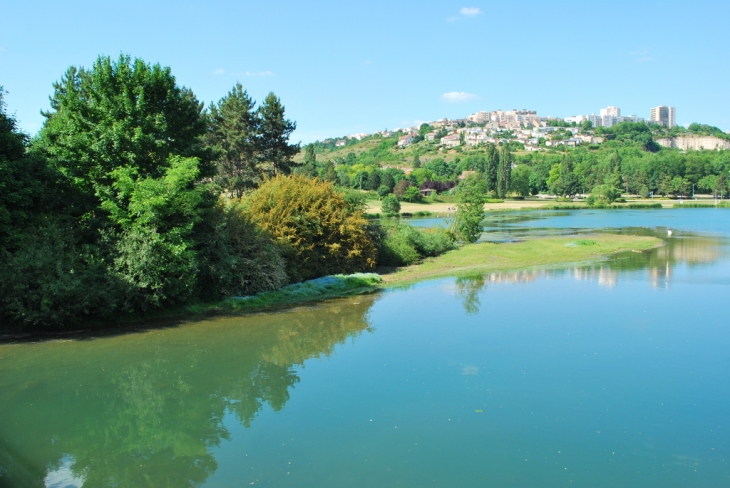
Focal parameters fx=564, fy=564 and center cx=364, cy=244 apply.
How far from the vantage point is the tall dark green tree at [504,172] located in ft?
429

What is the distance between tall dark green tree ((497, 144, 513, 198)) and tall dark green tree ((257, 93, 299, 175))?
87860mm

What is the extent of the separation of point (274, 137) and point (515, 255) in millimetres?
23613

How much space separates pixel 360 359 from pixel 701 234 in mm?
54392

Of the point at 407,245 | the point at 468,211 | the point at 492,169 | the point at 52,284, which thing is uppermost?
the point at 492,169

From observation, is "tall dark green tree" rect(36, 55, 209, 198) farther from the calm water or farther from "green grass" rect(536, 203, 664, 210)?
"green grass" rect(536, 203, 664, 210)

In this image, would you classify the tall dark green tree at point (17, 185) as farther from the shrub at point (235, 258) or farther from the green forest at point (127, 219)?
the shrub at point (235, 258)

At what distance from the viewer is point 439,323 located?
21.9 metres

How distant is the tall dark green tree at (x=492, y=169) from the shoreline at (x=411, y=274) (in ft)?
251

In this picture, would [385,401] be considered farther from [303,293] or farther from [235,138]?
[235,138]

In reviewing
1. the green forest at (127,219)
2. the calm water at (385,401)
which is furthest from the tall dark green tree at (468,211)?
the calm water at (385,401)

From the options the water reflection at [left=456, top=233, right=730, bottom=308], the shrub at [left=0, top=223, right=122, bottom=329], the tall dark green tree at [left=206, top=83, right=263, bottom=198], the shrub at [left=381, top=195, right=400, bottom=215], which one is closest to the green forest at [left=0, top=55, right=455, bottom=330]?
the shrub at [left=0, top=223, right=122, bottom=329]

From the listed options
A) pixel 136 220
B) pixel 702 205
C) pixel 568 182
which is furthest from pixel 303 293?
pixel 568 182

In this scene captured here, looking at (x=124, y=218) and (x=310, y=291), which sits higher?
(x=124, y=218)

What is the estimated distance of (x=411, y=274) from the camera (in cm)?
3419
